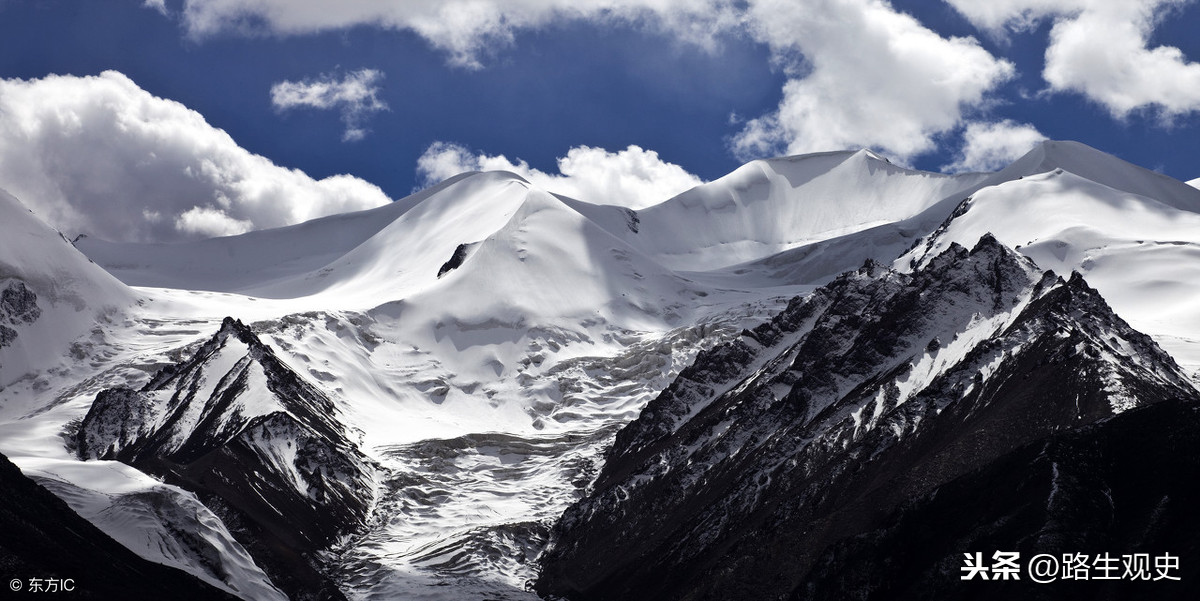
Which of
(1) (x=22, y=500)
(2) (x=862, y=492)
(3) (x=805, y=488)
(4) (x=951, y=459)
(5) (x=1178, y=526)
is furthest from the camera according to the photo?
(3) (x=805, y=488)

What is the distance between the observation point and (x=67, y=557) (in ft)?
455

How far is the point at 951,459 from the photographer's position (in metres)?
170

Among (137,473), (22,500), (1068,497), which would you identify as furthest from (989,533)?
(137,473)

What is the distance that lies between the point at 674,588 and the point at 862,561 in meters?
46.8

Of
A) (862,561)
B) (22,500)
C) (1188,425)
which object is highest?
(1188,425)

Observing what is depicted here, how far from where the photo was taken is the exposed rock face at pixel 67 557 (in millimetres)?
131000

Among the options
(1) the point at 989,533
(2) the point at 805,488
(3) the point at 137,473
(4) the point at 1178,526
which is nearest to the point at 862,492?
(2) the point at 805,488

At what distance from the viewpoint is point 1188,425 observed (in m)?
139

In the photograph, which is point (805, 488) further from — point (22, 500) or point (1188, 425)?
point (22, 500)

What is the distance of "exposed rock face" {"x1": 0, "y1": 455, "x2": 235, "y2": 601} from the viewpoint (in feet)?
430

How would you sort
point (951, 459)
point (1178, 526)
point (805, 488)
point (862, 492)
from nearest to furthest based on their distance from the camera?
point (1178, 526) → point (951, 459) → point (862, 492) → point (805, 488)

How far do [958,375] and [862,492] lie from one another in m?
25.8

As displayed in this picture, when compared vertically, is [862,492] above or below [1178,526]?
above

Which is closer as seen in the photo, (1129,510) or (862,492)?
(1129,510)
